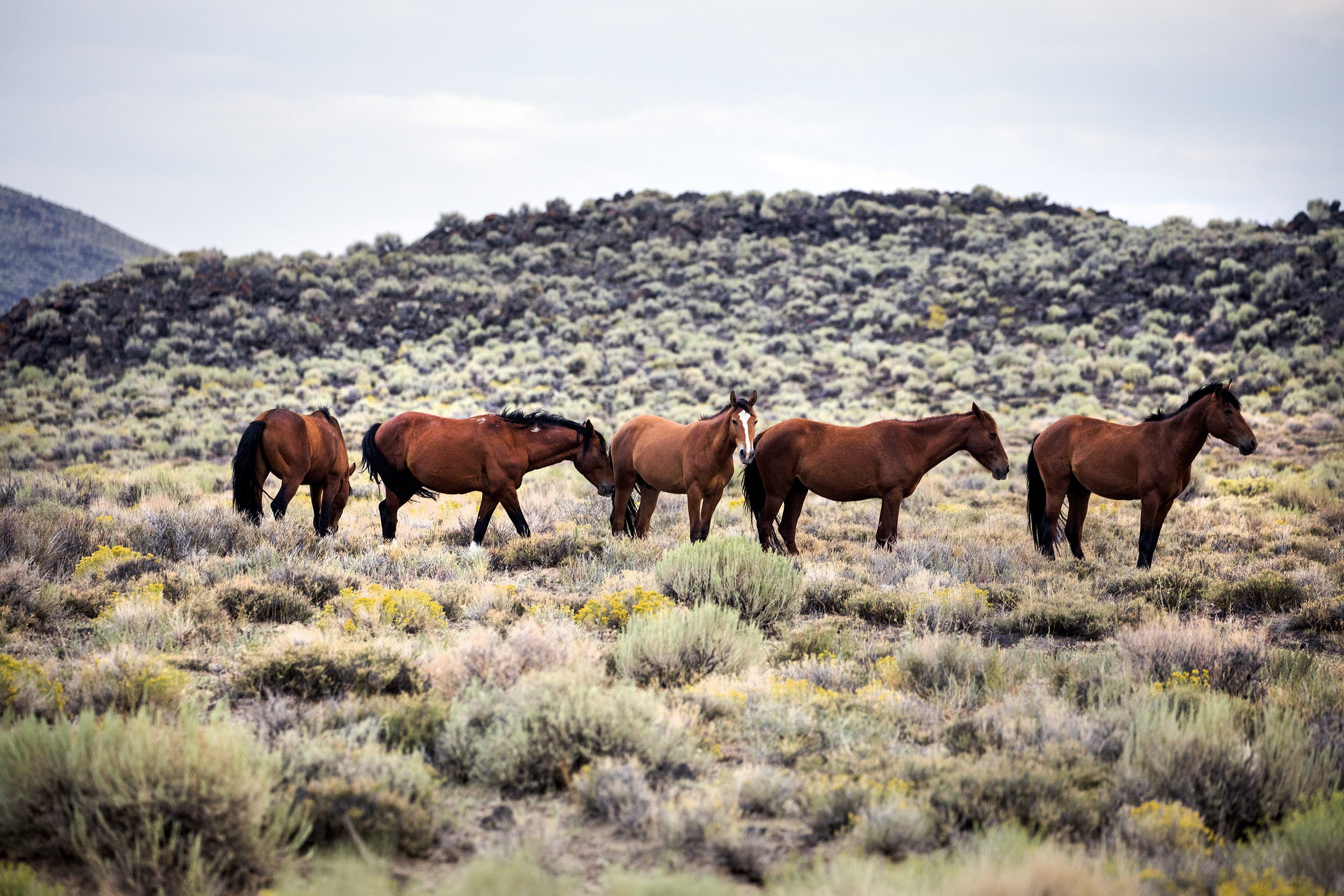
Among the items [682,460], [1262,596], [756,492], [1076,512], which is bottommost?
[1262,596]

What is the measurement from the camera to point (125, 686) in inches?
185

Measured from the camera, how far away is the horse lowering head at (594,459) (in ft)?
34.4

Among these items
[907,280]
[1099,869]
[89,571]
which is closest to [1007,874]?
[1099,869]

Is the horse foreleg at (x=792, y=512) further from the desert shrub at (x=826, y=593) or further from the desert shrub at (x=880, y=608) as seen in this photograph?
the desert shrub at (x=880, y=608)

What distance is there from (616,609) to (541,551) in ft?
9.82

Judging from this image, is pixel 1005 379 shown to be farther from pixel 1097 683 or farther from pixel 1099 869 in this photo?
pixel 1099 869

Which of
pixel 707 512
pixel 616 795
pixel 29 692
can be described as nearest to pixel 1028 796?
pixel 616 795

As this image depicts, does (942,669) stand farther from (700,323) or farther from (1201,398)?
(700,323)

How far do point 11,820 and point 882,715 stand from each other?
4.34 m

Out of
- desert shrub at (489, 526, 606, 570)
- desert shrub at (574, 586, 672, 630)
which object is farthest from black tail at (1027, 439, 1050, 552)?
desert shrub at (574, 586, 672, 630)

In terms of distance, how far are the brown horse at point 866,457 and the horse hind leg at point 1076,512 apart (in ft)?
4.16

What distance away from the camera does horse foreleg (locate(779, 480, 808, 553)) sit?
10.1m

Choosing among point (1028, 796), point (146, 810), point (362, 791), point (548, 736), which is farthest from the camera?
point (548, 736)

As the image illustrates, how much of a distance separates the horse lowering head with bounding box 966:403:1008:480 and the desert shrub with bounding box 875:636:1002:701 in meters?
4.34
